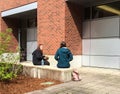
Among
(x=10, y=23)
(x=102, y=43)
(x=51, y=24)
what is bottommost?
(x=102, y=43)

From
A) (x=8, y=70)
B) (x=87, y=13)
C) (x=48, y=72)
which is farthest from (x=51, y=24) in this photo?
(x=8, y=70)

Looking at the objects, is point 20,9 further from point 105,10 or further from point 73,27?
point 105,10

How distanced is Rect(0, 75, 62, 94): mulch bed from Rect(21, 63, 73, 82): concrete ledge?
0.23 metres

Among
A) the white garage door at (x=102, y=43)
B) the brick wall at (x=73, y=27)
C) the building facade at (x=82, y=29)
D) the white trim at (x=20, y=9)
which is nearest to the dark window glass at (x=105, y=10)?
the building facade at (x=82, y=29)

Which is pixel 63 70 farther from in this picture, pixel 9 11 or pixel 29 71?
pixel 9 11

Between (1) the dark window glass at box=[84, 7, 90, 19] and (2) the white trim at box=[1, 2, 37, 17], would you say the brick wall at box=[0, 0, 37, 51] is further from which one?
(1) the dark window glass at box=[84, 7, 90, 19]

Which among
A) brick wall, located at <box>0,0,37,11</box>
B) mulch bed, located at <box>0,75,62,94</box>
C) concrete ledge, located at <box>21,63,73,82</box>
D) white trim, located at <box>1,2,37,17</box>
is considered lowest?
mulch bed, located at <box>0,75,62,94</box>

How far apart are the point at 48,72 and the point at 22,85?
1.44 m

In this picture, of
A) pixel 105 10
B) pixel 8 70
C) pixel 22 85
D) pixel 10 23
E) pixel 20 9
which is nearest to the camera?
pixel 22 85

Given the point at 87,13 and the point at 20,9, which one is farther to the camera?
the point at 20,9

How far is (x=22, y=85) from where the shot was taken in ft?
30.6

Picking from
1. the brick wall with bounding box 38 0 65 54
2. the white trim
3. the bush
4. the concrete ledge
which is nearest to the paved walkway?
the concrete ledge

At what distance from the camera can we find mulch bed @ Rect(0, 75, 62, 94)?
841 centimetres

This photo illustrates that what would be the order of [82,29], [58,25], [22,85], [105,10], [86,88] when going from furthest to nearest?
[82,29] < [58,25] < [105,10] < [22,85] < [86,88]
